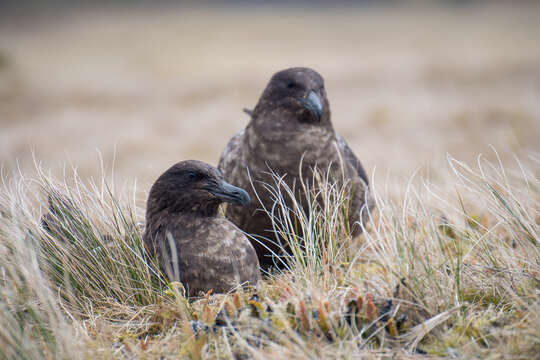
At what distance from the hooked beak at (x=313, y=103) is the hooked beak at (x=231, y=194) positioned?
83cm

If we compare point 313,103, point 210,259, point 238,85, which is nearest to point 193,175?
point 210,259

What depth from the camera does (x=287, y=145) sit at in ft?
11.8

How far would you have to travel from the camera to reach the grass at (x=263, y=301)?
7.75ft

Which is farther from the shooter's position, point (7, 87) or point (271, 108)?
point (7, 87)

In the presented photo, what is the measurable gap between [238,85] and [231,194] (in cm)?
1759

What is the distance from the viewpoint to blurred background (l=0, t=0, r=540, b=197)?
39.2ft

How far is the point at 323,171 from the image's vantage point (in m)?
3.59

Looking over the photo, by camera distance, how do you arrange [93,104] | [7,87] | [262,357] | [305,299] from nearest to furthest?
[262,357] → [305,299] → [93,104] → [7,87]

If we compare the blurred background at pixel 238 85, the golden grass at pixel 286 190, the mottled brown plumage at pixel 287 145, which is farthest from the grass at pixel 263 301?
the blurred background at pixel 238 85

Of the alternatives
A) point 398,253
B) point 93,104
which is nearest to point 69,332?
point 398,253

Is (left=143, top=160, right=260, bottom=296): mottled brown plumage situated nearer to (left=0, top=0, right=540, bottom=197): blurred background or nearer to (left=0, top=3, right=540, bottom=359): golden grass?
(left=0, top=3, right=540, bottom=359): golden grass

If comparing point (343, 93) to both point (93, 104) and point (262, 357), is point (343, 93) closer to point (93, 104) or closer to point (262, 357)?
point (93, 104)

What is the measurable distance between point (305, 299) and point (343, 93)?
17.1 m

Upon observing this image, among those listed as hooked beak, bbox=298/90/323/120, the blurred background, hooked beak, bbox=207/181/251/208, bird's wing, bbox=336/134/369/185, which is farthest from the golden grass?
hooked beak, bbox=298/90/323/120
